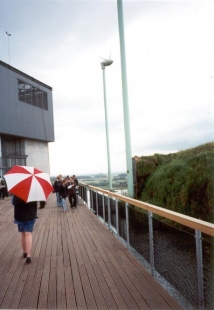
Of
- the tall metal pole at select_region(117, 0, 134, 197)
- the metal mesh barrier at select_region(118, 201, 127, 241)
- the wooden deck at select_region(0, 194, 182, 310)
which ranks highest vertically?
the tall metal pole at select_region(117, 0, 134, 197)

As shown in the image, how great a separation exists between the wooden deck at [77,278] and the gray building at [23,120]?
19.2 m

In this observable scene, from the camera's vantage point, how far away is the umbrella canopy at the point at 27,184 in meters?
4.62

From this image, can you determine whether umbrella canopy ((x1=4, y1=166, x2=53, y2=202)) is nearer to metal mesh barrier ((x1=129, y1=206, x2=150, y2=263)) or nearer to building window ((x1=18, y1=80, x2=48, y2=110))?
metal mesh barrier ((x1=129, y1=206, x2=150, y2=263))

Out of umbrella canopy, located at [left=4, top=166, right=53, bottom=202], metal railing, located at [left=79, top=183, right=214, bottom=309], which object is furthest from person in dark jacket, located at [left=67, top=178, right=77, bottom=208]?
umbrella canopy, located at [left=4, top=166, right=53, bottom=202]

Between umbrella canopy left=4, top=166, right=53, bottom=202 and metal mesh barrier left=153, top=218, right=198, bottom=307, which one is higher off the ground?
umbrella canopy left=4, top=166, right=53, bottom=202

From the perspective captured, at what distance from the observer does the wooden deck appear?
11.0 feet

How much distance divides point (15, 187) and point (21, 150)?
24.3 meters

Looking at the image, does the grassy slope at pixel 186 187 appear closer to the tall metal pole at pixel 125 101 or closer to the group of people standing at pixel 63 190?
the tall metal pole at pixel 125 101

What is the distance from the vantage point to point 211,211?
9.31 m

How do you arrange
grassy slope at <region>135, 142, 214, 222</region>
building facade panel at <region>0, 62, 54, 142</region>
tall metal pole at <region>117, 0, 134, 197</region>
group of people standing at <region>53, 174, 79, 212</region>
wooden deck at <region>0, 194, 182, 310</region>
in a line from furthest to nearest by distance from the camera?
building facade panel at <region>0, 62, 54, 142</region> < group of people standing at <region>53, 174, 79, 212</region> < tall metal pole at <region>117, 0, 134, 197</region> < grassy slope at <region>135, 142, 214, 222</region> < wooden deck at <region>0, 194, 182, 310</region>

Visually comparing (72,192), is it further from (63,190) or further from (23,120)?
(23,120)

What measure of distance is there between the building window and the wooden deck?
22347 millimetres

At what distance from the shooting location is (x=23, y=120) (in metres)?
27.2

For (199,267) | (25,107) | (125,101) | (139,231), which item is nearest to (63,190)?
(125,101)
